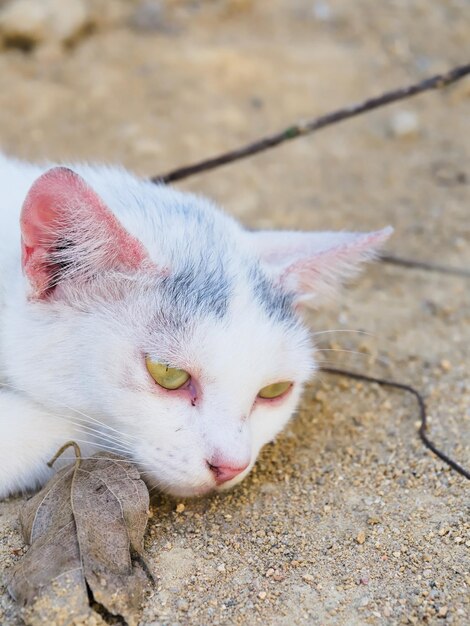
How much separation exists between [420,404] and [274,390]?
68cm

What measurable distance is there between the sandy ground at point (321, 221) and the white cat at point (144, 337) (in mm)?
208

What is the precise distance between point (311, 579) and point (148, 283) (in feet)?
2.65

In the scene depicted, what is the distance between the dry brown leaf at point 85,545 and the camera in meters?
1.55

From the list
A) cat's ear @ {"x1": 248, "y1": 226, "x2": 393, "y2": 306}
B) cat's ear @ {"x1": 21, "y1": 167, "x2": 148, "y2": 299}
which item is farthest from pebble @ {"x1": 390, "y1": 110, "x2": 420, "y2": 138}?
cat's ear @ {"x1": 21, "y1": 167, "x2": 148, "y2": 299}

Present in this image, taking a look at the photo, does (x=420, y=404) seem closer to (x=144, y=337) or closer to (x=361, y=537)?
(x=361, y=537)

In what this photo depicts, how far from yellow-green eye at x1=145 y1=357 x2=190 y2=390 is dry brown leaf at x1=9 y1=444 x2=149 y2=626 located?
24 centimetres

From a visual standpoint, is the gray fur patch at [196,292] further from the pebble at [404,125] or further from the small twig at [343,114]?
the pebble at [404,125]

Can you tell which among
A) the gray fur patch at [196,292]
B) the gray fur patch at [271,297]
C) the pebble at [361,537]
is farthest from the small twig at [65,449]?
the pebble at [361,537]

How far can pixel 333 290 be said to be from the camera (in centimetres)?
224

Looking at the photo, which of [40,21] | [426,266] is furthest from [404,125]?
[40,21]

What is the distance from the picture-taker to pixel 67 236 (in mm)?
1783

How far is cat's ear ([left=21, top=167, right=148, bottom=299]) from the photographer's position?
5.50ft

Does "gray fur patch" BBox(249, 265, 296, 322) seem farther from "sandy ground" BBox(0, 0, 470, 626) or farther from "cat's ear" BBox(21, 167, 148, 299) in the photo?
"sandy ground" BBox(0, 0, 470, 626)

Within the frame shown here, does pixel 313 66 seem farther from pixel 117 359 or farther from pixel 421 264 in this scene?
pixel 117 359
